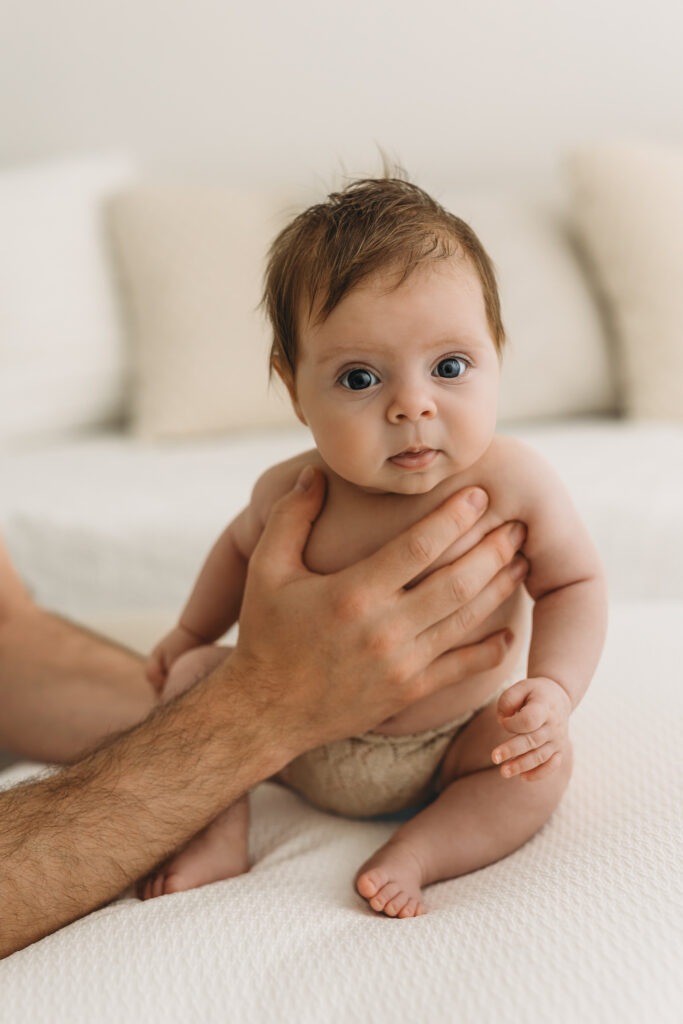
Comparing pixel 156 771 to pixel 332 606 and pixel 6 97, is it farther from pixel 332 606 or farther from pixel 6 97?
pixel 6 97

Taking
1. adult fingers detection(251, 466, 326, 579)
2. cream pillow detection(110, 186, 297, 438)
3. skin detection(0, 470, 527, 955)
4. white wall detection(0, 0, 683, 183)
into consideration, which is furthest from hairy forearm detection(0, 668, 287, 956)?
white wall detection(0, 0, 683, 183)

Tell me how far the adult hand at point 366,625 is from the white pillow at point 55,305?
5.01 ft

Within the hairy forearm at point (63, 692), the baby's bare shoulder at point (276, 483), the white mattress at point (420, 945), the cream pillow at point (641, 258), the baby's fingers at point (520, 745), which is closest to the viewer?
the white mattress at point (420, 945)

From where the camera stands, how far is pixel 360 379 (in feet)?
2.80

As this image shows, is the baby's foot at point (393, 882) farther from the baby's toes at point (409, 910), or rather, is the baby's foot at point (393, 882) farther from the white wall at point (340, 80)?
the white wall at point (340, 80)

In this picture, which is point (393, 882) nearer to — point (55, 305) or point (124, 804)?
point (124, 804)

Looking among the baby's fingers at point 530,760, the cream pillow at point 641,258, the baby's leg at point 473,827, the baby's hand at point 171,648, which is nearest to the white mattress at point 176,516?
the cream pillow at point 641,258

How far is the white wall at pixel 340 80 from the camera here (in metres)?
2.52

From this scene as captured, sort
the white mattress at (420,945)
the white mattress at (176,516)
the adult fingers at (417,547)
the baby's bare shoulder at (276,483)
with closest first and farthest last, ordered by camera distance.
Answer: the white mattress at (420,945)
the adult fingers at (417,547)
the baby's bare shoulder at (276,483)
the white mattress at (176,516)

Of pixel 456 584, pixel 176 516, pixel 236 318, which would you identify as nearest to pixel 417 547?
pixel 456 584

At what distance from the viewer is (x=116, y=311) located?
7.80 ft

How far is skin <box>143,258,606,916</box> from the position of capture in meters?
0.83

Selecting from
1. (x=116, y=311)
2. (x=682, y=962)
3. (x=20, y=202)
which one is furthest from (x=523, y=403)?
(x=682, y=962)

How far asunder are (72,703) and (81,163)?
1695mm
